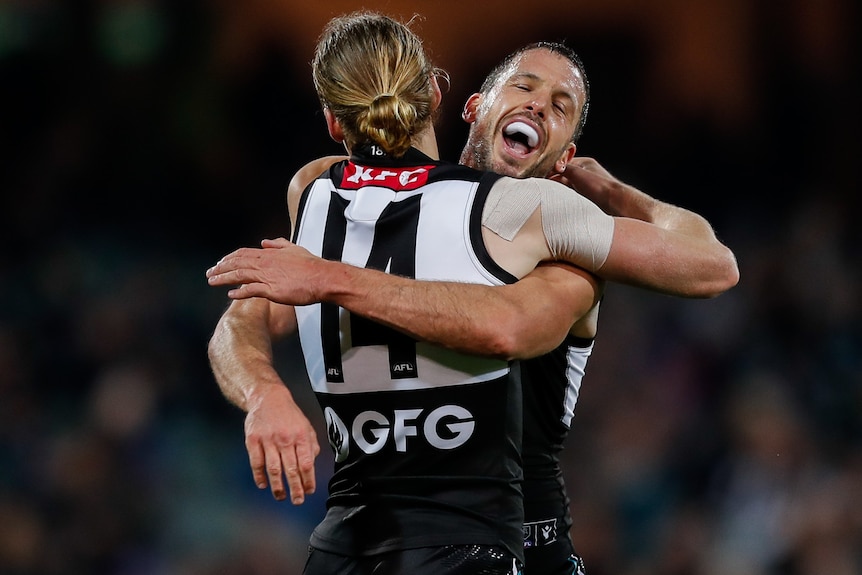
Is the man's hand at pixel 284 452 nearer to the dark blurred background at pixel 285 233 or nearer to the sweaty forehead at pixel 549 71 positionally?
the sweaty forehead at pixel 549 71

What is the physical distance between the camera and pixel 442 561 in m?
2.51

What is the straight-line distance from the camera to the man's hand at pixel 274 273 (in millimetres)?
2461

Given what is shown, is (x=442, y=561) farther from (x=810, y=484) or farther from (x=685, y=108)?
(x=685, y=108)

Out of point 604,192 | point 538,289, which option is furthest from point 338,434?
point 604,192

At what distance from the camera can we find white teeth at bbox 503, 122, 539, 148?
4.00 metres

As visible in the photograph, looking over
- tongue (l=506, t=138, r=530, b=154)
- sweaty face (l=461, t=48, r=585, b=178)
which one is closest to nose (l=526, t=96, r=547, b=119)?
sweaty face (l=461, t=48, r=585, b=178)

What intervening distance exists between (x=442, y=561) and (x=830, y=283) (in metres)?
5.94

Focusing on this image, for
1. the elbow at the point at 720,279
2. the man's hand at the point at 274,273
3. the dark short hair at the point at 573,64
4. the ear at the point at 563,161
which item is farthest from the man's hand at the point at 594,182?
the man's hand at the point at 274,273

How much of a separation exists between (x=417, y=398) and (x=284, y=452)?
0.37 m

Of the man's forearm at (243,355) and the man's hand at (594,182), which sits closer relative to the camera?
the man's forearm at (243,355)

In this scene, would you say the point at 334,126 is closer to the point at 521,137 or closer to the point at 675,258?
the point at 675,258

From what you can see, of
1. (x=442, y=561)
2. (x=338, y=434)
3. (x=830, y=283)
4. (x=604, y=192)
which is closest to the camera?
(x=442, y=561)

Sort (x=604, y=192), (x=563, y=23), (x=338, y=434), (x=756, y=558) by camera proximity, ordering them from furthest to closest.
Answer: (x=563, y=23), (x=756, y=558), (x=604, y=192), (x=338, y=434)

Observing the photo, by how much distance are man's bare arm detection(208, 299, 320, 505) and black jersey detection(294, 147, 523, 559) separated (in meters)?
0.18
